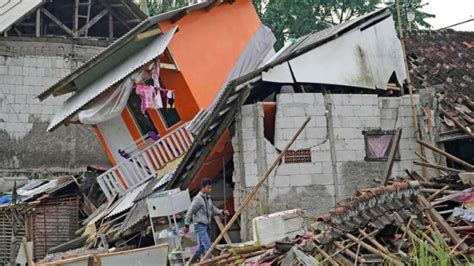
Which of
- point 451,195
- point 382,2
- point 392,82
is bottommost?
point 451,195

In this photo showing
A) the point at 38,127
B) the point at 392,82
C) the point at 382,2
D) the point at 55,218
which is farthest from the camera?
the point at 382,2

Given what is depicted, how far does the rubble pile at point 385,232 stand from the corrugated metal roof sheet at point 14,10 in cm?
1369

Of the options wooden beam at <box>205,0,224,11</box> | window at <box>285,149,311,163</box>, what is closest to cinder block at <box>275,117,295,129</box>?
window at <box>285,149,311,163</box>

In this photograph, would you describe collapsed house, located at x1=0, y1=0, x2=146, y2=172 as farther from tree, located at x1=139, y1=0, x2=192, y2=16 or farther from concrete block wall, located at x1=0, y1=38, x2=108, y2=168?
tree, located at x1=139, y1=0, x2=192, y2=16

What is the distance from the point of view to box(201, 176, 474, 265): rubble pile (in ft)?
21.9

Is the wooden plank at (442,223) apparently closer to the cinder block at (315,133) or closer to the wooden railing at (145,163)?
the cinder block at (315,133)

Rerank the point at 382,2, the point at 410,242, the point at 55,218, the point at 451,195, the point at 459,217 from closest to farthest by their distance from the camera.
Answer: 1. the point at 410,242
2. the point at 459,217
3. the point at 451,195
4. the point at 55,218
5. the point at 382,2

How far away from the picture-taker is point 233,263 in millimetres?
8523

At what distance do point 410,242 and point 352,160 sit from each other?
15.8ft

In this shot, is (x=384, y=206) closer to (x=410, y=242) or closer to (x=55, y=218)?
(x=410, y=242)

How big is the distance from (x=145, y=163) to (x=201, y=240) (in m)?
4.93

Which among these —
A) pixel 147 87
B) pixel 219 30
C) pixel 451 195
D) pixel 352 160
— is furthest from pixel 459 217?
pixel 219 30

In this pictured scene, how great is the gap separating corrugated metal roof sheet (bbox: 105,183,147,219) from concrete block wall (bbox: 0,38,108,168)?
626 cm

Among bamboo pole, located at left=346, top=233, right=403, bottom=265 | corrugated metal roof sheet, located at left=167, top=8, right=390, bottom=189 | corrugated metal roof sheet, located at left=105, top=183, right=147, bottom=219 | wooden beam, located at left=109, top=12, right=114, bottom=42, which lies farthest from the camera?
wooden beam, located at left=109, top=12, right=114, bottom=42
